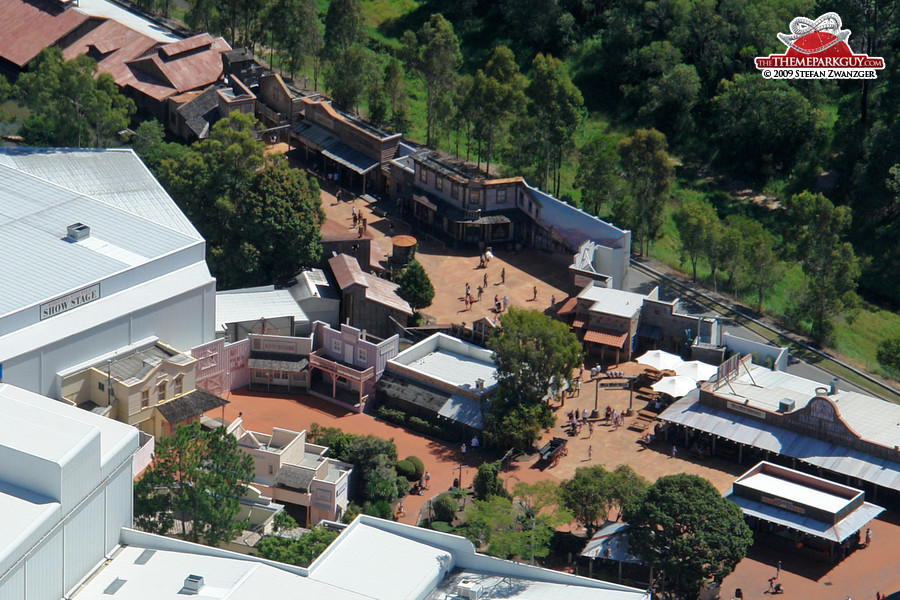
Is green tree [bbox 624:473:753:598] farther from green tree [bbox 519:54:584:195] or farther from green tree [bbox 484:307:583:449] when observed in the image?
green tree [bbox 519:54:584:195]

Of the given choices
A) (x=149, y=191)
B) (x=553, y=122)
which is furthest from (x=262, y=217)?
(x=553, y=122)

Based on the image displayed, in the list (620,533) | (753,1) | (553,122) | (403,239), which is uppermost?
(753,1)

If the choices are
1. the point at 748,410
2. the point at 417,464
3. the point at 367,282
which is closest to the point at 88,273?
the point at 367,282

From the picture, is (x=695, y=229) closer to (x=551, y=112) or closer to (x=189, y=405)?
(x=551, y=112)

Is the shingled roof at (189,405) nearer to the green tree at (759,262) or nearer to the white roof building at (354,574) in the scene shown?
the white roof building at (354,574)

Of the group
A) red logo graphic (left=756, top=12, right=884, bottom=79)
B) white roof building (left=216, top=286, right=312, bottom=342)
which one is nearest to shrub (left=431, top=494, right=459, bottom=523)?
white roof building (left=216, top=286, right=312, bottom=342)

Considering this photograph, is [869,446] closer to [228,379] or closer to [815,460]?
[815,460]

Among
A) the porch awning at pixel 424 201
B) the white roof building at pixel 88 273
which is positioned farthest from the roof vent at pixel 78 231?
the porch awning at pixel 424 201
